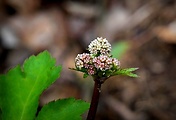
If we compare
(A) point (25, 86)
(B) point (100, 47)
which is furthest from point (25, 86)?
(B) point (100, 47)

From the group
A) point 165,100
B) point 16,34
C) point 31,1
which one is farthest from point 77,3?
point 165,100

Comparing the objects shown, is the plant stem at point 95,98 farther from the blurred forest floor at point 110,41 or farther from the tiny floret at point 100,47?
the blurred forest floor at point 110,41

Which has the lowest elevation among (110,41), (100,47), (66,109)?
(66,109)

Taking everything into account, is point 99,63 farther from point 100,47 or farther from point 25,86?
point 25,86

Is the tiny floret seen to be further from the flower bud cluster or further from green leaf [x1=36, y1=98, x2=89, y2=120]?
green leaf [x1=36, y1=98, x2=89, y2=120]

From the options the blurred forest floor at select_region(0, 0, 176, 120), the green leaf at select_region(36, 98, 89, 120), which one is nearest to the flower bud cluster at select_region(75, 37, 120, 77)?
the green leaf at select_region(36, 98, 89, 120)

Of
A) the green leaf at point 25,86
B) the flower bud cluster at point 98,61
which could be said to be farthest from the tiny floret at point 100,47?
the green leaf at point 25,86
